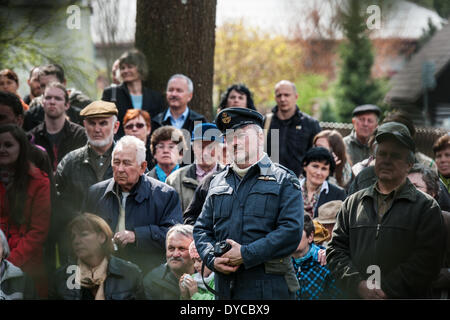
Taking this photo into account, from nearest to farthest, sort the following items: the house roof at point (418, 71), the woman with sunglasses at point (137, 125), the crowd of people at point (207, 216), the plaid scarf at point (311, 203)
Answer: the crowd of people at point (207, 216)
the plaid scarf at point (311, 203)
the woman with sunglasses at point (137, 125)
the house roof at point (418, 71)

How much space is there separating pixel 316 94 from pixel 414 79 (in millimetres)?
5634

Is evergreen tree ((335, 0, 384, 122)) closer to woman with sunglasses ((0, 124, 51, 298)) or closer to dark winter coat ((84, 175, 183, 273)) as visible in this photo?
dark winter coat ((84, 175, 183, 273))

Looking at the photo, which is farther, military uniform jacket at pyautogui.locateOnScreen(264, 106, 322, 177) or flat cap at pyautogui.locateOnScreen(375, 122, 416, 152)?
military uniform jacket at pyautogui.locateOnScreen(264, 106, 322, 177)

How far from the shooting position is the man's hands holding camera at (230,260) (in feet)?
11.8

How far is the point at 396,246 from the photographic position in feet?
12.7

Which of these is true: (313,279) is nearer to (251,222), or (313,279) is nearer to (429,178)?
(251,222)

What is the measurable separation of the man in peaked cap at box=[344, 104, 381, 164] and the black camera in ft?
10.8

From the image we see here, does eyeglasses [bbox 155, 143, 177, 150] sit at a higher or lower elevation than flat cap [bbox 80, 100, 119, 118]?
lower

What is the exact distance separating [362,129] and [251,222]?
10.8 ft

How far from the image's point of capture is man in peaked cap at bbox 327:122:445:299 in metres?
3.81

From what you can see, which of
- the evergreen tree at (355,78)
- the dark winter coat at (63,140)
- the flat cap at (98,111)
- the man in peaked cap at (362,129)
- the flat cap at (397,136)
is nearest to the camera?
the flat cap at (397,136)

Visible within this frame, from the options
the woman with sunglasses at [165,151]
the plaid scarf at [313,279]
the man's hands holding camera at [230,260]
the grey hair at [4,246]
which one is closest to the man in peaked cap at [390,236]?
the plaid scarf at [313,279]

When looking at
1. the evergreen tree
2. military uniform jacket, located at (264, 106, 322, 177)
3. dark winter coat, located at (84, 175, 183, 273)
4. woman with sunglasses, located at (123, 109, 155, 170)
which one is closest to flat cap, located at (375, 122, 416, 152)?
dark winter coat, located at (84, 175, 183, 273)

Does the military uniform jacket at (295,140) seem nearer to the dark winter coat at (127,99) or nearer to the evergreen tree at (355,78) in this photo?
the dark winter coat at (127,99)
